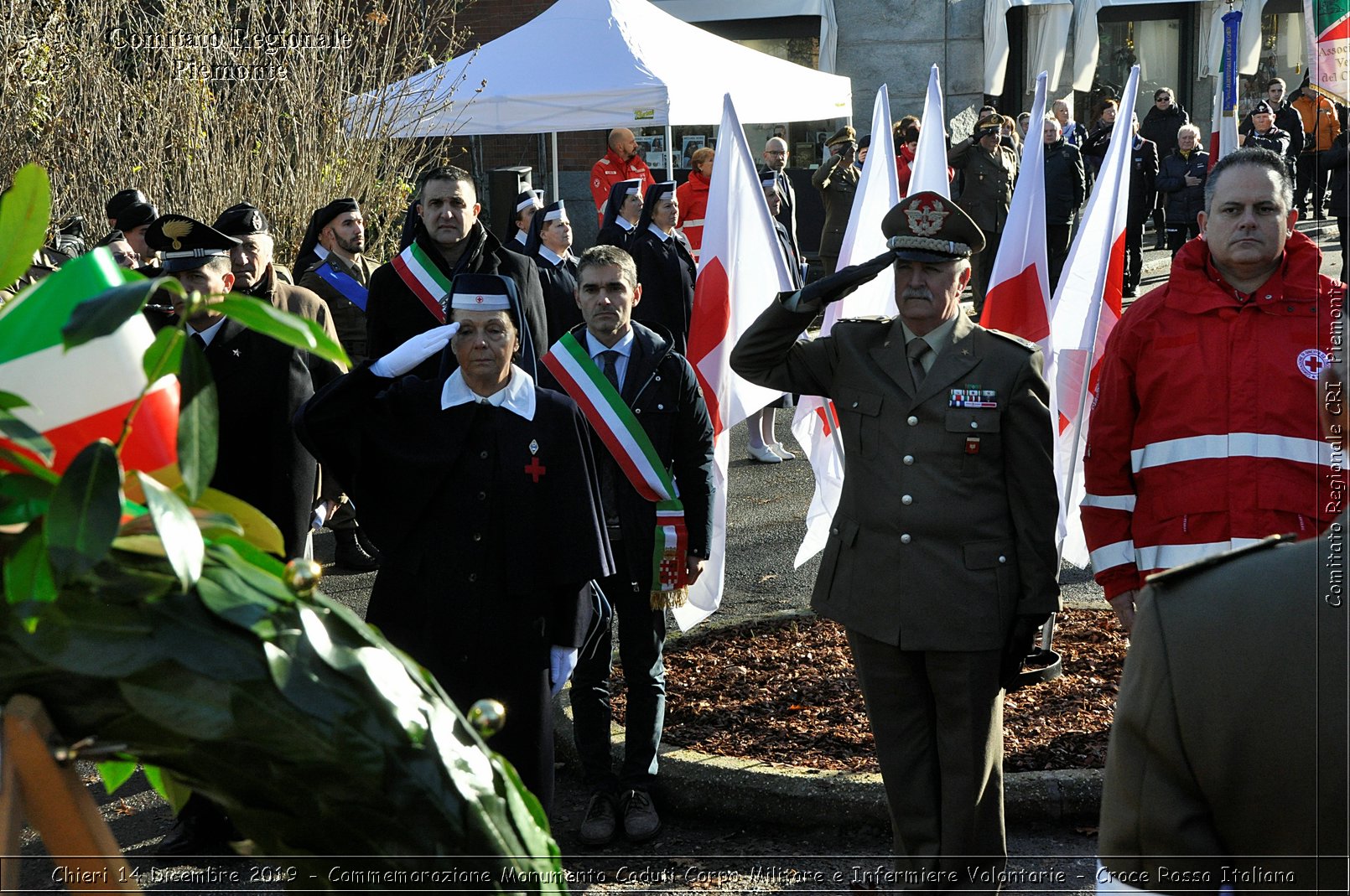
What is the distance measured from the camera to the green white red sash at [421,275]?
6770 millimetres

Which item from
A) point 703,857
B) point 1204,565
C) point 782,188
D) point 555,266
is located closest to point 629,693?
point 703,857

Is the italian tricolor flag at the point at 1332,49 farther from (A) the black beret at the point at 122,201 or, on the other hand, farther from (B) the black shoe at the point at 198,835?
(A) the black beret at the point at 122,201

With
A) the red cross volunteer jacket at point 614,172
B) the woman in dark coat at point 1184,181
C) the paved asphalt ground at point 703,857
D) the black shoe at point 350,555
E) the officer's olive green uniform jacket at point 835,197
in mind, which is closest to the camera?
the paved asphalt ground at point 703,857

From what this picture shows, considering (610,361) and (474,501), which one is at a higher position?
(610,361)

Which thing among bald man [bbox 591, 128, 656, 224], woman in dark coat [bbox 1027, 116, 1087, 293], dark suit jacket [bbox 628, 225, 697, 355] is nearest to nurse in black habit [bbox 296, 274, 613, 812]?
dark suit jacket [bbox 628, 225, 697, 355]

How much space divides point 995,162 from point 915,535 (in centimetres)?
1238

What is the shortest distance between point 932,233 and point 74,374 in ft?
9.70

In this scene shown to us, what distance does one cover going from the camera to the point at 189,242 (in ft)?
17.5

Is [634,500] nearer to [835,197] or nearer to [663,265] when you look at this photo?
[663,265]

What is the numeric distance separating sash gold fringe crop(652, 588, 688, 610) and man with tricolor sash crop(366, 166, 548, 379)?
6.49 ft

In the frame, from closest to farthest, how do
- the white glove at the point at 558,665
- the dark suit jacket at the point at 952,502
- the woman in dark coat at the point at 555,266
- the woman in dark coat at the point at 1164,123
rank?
the dark suit jacket at the point at 952,502, the white glove at the point at 558,665, the woman in dark coat at the point at 555,266, the woman in dark coat at the point at 1164,123

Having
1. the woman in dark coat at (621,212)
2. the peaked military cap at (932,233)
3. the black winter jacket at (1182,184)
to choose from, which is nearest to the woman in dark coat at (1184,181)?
the black winter jacket at (1182,184)

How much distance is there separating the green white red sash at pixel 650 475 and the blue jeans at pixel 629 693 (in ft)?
0.29

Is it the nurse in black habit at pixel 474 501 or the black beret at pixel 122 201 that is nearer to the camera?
the nurse in black habit at pixel 474 501
